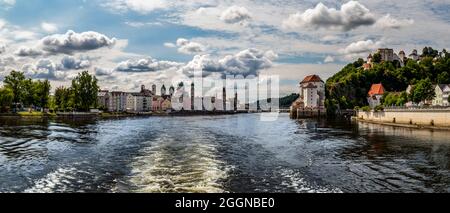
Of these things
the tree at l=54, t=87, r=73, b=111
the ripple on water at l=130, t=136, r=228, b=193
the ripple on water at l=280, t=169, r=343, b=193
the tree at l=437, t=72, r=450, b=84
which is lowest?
the ripple on water at l=280, t=169, r=343, b=193

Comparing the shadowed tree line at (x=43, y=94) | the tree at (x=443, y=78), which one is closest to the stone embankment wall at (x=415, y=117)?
the tree at (x=443, y=78)

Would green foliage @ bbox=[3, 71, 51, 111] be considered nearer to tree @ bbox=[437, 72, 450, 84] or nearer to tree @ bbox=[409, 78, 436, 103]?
tree @ bbox=[409, 78, 436, 103]

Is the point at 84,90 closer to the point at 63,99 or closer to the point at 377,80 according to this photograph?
the point at 63,99

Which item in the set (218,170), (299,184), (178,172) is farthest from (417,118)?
(178,172)

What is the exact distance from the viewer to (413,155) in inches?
1241

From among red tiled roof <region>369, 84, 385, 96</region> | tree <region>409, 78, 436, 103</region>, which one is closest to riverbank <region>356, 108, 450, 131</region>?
tree <region>409, 78, 436, 103</region>

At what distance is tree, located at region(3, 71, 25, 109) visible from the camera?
→ 403ft

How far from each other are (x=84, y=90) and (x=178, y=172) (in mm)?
125589

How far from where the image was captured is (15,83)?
4879 inches

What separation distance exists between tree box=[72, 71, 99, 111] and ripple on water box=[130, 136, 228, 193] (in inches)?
4488

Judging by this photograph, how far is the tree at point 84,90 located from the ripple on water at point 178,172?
114 metres
